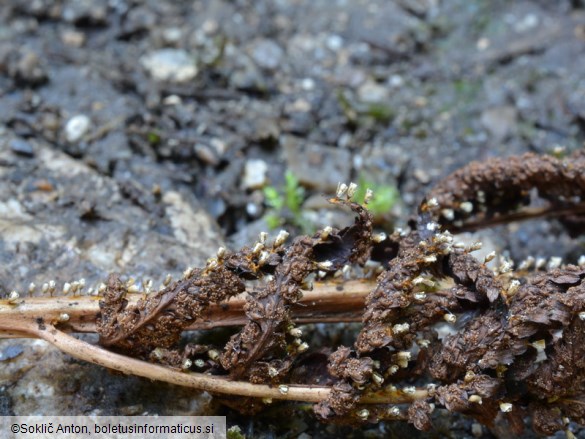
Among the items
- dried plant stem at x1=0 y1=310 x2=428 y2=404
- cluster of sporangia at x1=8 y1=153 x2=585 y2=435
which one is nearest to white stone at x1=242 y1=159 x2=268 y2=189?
cluster of sporangia at x1=8 y1=153 x2=585 y2=435

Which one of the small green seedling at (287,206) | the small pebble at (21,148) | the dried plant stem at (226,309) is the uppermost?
the dried plant stem at (226,309)

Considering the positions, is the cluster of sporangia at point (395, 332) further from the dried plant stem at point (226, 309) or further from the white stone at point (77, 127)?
the white stone at point (77, 127)

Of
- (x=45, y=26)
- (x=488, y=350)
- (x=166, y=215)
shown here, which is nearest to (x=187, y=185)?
(x=166, y=215)

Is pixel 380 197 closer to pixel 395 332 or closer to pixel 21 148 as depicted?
pixel 395 332

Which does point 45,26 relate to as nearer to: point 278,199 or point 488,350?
point 278,199

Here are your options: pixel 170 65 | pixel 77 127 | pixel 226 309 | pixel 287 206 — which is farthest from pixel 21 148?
pixel 226 309

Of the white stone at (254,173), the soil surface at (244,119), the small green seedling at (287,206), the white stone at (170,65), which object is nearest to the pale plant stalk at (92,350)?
the soil surface at (244,119)
